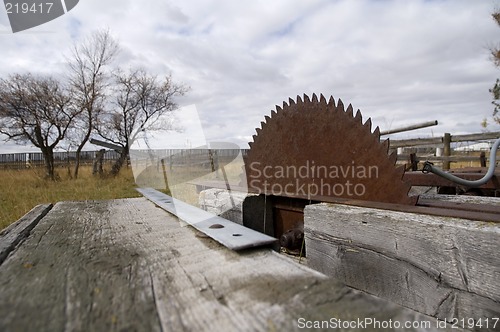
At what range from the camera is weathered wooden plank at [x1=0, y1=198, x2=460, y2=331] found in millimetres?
491

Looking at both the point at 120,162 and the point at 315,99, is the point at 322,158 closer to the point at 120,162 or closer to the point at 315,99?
the point at 315,99

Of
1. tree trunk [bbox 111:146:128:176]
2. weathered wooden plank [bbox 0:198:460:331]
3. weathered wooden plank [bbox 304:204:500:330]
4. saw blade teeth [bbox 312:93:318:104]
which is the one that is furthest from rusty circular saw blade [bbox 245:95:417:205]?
tree trunk [bbox 111:146:128:176]

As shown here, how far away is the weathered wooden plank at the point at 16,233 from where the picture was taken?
2.88ft

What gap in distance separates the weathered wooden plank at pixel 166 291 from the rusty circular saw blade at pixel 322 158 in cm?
89

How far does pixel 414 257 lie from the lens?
1.00 m

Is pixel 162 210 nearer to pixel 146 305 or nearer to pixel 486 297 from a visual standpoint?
pixel 146 305

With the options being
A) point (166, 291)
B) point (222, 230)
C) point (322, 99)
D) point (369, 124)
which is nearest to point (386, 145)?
point (369, 124)

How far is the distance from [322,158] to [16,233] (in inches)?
56.2

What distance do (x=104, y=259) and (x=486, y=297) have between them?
3.45ft

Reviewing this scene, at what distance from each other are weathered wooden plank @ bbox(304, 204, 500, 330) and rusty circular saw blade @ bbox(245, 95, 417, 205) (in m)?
0.28

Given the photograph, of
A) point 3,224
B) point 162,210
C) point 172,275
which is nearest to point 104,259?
point 172,275

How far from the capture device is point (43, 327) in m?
0.48

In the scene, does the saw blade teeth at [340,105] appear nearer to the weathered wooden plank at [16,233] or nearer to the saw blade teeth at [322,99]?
the saw blade teeth at [322,99]

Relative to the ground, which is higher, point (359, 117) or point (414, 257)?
point (359, 117)
